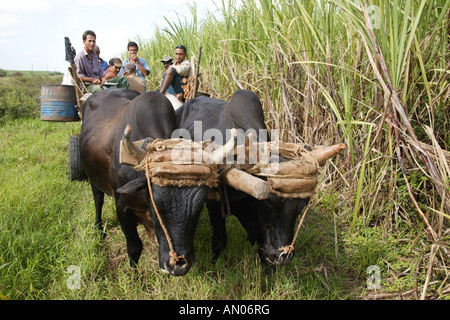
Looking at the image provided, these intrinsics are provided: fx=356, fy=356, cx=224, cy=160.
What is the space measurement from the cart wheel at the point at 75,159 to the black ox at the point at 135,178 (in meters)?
0.97

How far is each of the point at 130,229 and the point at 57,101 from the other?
10.2 ft

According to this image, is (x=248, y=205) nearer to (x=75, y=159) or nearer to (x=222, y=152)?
(x=222, y=152)

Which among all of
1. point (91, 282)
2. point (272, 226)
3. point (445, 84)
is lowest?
point (91, 282)

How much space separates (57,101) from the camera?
5.21 m

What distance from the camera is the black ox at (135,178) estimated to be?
2.23 m

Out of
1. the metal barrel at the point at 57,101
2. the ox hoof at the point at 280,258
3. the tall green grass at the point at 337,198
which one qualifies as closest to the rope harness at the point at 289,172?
the ox hoof at the point at 280,258

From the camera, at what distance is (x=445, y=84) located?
3129mm

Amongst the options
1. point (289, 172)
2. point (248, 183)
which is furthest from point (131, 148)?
point (289, 172)

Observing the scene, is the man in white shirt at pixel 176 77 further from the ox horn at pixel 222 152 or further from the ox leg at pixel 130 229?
the ox horn at pixel 222 152

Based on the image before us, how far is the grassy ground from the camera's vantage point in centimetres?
285

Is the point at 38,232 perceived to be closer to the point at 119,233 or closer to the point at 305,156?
the point at 119,233

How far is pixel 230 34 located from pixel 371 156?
3.34m

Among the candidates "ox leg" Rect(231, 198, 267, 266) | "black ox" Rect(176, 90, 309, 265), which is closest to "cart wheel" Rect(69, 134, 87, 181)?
"black ox" Rect(176, 90, 309, 265)

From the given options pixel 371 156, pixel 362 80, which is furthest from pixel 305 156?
pixel 362 80
